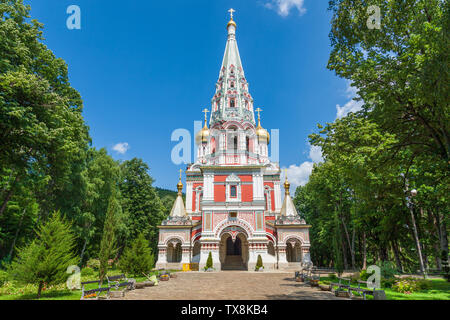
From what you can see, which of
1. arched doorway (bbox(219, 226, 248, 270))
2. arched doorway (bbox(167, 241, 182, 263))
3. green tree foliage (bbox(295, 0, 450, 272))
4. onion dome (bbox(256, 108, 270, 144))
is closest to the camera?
green tree foliage (bbox(295, 0, 450, 272))

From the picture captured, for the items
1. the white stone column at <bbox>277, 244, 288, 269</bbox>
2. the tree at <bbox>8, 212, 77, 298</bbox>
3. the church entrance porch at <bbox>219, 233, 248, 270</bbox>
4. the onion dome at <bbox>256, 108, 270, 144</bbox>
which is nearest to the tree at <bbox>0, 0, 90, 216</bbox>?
the tree at <bbox>8, 212, 77, 298</bbox>

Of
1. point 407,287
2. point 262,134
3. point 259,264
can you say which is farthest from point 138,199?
point 407,287

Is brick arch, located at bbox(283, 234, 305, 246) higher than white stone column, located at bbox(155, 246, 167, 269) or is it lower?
higher

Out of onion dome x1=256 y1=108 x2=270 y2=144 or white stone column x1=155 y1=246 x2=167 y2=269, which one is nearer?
white stone column x1=155 y1=246 x2=167 y2=269

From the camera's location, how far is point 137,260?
52.1ft

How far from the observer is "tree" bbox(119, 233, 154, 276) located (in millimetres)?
15680

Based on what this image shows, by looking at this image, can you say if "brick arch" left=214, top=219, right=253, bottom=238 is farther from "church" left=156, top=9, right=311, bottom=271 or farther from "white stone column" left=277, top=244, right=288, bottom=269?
"white stone column" left=277, top=244, right=288, bottom=269

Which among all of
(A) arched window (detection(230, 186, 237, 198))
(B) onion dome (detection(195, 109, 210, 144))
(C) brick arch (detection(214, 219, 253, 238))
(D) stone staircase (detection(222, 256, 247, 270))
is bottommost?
(D) stone staircase (detection(222, 256, 247, 270))

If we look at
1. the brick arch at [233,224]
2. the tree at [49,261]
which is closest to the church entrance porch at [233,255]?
the brick arch at [233,224]

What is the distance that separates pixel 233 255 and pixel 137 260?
16.3m

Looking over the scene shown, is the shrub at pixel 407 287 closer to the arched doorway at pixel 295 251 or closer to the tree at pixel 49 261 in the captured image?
the tree at pixel 49 261
